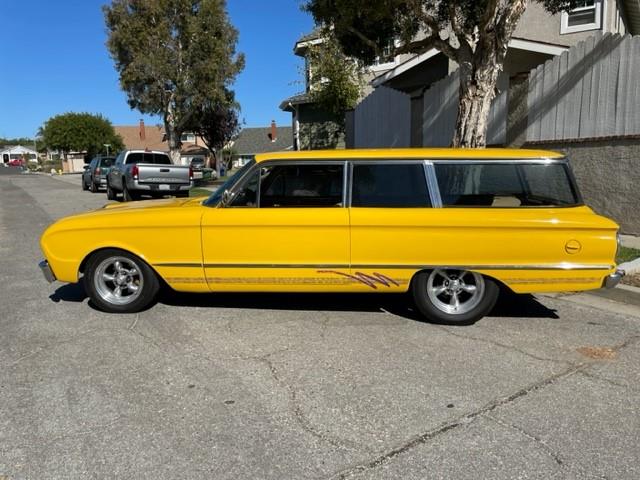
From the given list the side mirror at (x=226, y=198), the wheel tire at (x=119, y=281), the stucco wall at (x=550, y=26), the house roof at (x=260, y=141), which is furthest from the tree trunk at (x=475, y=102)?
the house roof at (x=260, y=141)

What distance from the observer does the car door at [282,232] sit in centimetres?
462

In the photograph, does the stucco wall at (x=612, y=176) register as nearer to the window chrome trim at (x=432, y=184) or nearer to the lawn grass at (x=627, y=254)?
the lawn grass at (x=627, y=254)

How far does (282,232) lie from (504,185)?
2.03 meters

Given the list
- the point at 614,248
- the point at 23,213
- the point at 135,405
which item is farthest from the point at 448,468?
the point at 23,213

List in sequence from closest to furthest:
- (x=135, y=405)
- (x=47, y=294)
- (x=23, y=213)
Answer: (x=135, y=405)
(x=47, y=294)
(x=23, y=213)

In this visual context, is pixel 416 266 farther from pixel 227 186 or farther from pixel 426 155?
pixel 227 186

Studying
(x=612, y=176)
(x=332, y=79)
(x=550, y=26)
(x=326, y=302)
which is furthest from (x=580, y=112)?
(x=332, y=79)

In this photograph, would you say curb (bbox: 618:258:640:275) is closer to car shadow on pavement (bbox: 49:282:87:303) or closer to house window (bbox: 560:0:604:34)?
car shadow on pavement (bbox: 49:282:87:303)

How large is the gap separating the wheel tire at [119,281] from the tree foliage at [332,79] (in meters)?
14.2

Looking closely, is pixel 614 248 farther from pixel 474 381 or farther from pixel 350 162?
pixel 350 162

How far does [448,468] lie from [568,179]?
3005 mm

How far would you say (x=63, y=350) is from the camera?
13.8 feet

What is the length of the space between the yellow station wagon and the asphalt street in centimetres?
43

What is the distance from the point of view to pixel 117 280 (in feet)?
16.8
